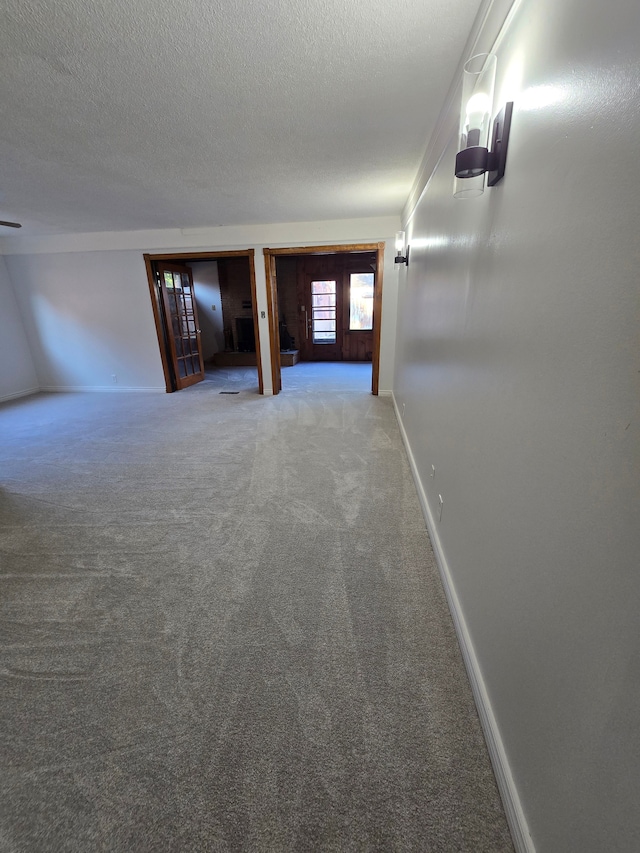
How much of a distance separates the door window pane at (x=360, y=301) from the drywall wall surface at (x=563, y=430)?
7.42 m

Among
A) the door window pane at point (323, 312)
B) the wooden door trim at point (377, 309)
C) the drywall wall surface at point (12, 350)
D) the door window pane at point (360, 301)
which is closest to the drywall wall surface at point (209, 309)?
the door window pane at point (323, 312)

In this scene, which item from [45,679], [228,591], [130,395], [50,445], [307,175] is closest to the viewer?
[45,679]

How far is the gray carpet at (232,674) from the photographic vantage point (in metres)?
0.94

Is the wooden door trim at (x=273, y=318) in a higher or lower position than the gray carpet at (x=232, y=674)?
higher

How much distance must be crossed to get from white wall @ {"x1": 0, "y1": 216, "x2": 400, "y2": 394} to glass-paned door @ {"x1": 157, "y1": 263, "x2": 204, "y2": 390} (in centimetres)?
28

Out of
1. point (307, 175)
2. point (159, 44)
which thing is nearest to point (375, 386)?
point (307, 175)

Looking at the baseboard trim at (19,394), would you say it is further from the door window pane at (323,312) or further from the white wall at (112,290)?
the door window pane at (323,312)

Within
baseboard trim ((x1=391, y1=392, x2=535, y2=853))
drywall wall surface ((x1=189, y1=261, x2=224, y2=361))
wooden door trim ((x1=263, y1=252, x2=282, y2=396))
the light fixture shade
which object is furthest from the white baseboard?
the light fixture shade

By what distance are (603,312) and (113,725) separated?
5.93 feet

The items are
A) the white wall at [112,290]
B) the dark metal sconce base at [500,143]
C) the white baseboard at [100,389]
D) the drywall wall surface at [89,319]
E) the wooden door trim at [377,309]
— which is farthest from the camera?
the white baseboard at [100,389]

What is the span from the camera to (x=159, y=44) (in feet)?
4.84

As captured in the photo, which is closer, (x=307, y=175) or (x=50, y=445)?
(x=307, y=175)

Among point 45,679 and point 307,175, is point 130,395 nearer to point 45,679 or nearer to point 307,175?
point 307,175

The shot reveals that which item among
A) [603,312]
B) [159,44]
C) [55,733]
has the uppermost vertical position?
[159,44]
